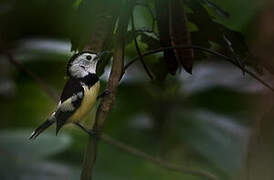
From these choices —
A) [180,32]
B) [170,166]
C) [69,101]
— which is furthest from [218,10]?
[170,166]

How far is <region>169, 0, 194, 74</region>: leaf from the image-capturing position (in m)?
1.03

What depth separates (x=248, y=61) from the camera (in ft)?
3.67

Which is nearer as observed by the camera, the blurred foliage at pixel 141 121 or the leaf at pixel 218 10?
the leaf at pixel 218 10

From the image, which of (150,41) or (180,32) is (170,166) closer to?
(150,41)

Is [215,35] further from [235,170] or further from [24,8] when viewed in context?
[24,8]

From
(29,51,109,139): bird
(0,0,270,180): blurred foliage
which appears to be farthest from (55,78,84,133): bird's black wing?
(0,0,270,180): blurred foliage

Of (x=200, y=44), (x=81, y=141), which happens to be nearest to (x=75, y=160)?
(x=81, y=141)

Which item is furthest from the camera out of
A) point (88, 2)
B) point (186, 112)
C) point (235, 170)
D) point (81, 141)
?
point (81, 141)

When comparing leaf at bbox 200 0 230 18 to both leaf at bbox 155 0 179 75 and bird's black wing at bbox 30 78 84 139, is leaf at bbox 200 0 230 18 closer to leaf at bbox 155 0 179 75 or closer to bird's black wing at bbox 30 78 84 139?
leaf at bbox 155 0 179 75

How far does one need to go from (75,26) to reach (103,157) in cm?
134

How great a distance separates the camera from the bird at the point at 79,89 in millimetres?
1036

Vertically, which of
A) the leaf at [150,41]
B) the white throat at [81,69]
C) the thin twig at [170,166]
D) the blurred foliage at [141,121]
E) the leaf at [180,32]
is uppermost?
the leaf at [180,32]

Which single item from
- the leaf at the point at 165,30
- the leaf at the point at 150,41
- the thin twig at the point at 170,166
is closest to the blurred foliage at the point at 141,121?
the thin twig at the point at 170,166

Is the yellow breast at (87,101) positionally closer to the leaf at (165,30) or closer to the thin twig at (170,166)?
the leaf at (165,30)
